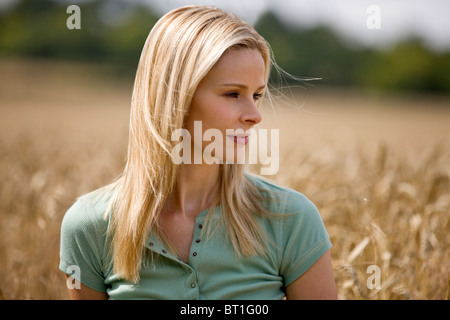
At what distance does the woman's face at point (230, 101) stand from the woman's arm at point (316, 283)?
0.44 metres

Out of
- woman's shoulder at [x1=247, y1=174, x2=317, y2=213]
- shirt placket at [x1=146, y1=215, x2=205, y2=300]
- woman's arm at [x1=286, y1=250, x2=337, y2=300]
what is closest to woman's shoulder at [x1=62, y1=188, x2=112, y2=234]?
shirt placket at [x1=146, y1=215, x2=205, y2=300]

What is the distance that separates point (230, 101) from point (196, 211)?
0.41 metres

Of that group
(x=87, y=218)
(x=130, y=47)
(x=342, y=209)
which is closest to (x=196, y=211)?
(x=87, y=218)

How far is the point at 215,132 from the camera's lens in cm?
171

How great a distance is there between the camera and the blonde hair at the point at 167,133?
1.66 metres

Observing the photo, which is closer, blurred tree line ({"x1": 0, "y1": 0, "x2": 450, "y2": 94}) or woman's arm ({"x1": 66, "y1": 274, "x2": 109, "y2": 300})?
woman's arm ({"x1": 66, "y1": 274, "x2": 109, "y2": 300})

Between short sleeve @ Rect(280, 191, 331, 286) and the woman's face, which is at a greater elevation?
the woman's face

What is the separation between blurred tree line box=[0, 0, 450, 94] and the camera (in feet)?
126

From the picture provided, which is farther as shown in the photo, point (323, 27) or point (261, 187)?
point (323, 27)

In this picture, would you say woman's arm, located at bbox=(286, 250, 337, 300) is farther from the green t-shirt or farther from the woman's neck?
the woman's neck
